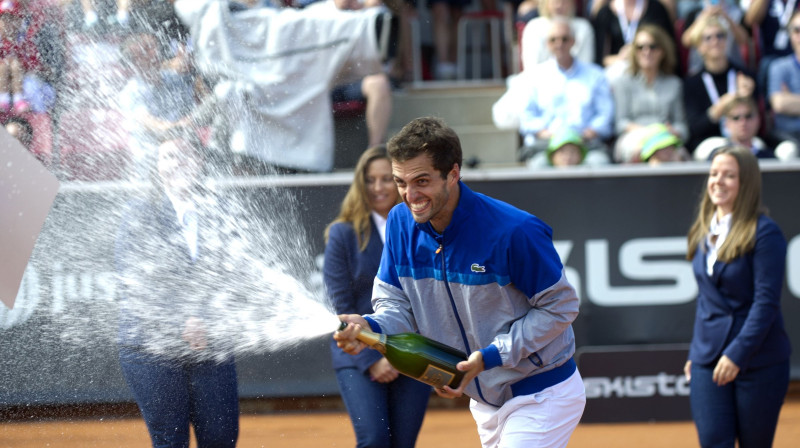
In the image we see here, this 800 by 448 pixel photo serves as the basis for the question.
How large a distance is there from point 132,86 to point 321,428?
9.51 ft

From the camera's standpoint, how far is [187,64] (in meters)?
6.13

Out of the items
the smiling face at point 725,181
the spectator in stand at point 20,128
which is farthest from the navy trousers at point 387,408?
the spectator in stand at point 20,128

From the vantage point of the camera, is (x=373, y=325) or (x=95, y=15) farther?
(x=95, y=15)

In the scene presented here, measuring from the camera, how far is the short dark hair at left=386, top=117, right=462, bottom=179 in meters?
3.66

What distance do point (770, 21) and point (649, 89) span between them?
1.92 m

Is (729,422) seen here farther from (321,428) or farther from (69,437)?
(69,437)

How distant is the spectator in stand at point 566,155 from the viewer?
789 cm

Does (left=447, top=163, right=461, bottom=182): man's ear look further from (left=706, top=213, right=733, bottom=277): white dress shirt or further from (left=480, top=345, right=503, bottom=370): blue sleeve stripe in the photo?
(left=706, top=213, right=733, bottom=277): white dress shirt

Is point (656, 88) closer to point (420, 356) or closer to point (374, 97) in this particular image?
point (374, 97)

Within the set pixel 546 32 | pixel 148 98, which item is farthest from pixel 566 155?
pixel 148 98

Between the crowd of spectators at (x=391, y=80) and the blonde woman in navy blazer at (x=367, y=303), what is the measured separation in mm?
1023

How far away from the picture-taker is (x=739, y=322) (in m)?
5.37

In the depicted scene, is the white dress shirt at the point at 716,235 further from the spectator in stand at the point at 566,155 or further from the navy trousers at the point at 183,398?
the navy trousers at the point at 183,398

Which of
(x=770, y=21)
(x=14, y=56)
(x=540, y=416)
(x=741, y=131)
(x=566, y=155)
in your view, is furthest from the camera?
(x=770, y=21)
